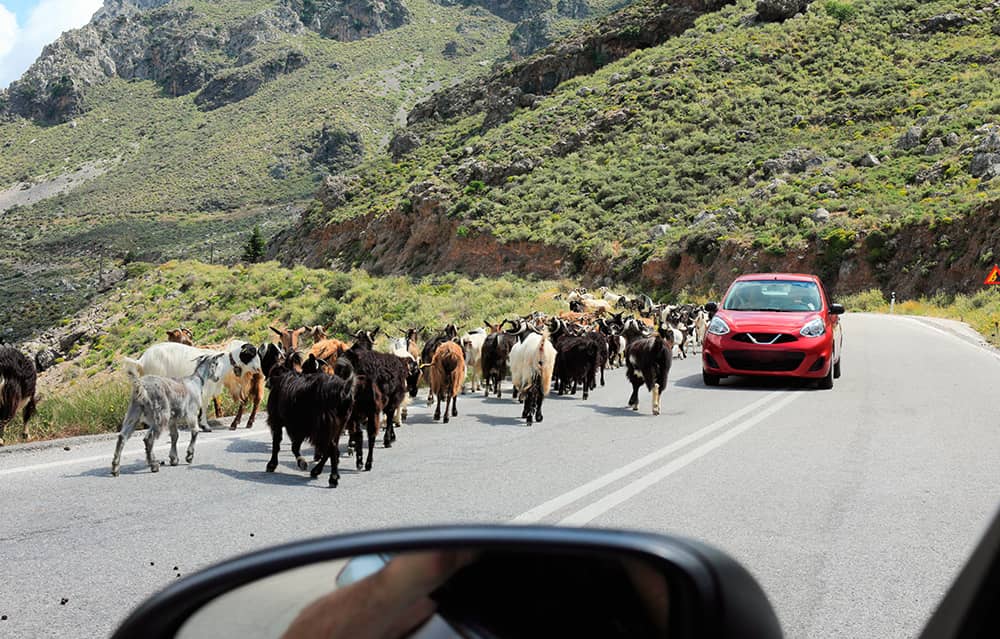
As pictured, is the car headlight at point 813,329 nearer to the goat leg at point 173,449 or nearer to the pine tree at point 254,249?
the goat leg at point 173,449

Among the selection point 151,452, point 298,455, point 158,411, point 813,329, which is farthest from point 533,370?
point 813,329

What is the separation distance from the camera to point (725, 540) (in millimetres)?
5805

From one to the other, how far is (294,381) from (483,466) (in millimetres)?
1949

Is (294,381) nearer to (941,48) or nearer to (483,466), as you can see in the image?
(483,466)

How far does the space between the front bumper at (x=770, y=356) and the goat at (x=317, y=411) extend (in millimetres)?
8533

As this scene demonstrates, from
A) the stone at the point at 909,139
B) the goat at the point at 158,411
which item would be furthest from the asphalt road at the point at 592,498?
the stone at the point at 909,139

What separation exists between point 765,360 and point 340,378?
8.97 m

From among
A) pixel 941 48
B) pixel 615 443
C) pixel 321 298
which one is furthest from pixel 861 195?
pixel 615 443

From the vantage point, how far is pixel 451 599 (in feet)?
5.38

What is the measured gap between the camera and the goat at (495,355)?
14703mm

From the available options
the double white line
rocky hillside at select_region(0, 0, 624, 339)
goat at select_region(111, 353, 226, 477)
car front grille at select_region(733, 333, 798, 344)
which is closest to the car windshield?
car front grille at select_region(733, 333, 798, 344)

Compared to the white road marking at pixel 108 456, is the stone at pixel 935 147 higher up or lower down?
higher up

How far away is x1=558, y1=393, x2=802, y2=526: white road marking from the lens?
20.7ft

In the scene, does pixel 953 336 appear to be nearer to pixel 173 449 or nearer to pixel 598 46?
pixel 173 449
